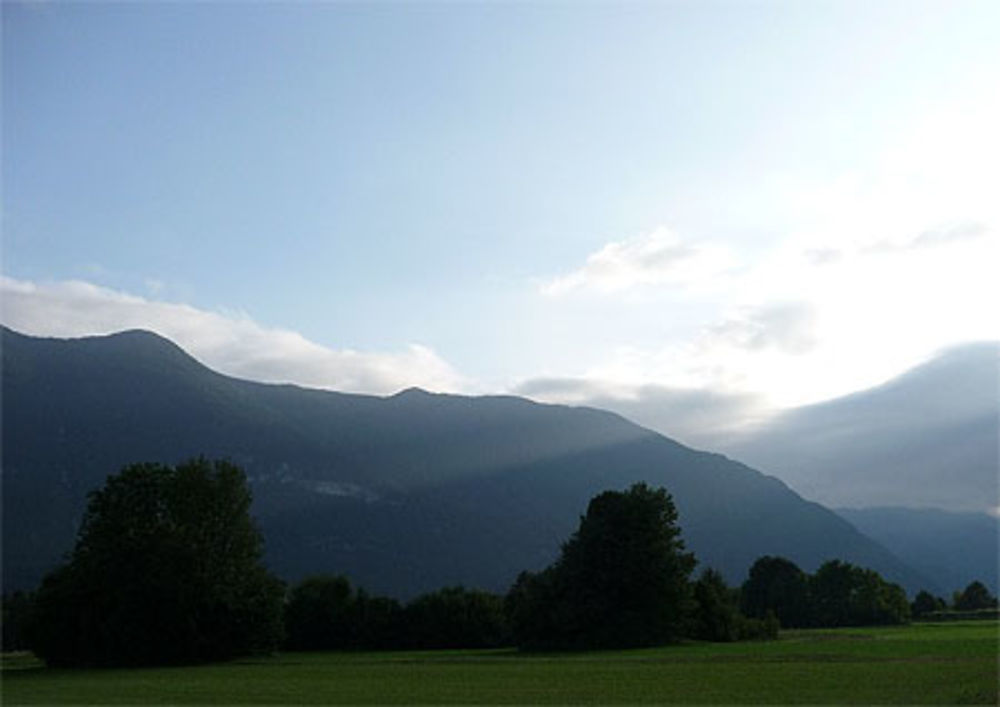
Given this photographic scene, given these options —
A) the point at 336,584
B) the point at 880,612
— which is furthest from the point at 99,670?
the point at 880,612

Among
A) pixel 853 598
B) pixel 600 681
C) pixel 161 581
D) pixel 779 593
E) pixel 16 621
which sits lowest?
pixel 600 681

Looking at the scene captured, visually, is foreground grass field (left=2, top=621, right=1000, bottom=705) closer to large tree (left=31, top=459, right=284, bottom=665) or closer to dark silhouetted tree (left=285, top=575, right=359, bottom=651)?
large tree (left=31, top=459, right=284, bottom=665)

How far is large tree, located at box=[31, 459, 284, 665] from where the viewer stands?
67.8 m

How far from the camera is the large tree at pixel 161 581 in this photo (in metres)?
67.8

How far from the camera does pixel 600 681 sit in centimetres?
3778

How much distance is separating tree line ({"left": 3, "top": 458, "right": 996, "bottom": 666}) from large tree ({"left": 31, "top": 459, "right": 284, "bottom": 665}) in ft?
0.32

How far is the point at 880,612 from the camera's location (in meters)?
120

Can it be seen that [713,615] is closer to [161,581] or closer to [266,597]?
[266,597]

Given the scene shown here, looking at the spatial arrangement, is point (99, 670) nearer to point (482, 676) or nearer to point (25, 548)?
point (482, 676)

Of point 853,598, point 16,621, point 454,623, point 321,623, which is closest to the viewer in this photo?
point 16,621

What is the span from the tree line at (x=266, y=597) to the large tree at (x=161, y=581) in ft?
0.32

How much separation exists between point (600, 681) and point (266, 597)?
132 ft

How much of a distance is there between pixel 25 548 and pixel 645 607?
150138mm

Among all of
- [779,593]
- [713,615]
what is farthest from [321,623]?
[779,593]
